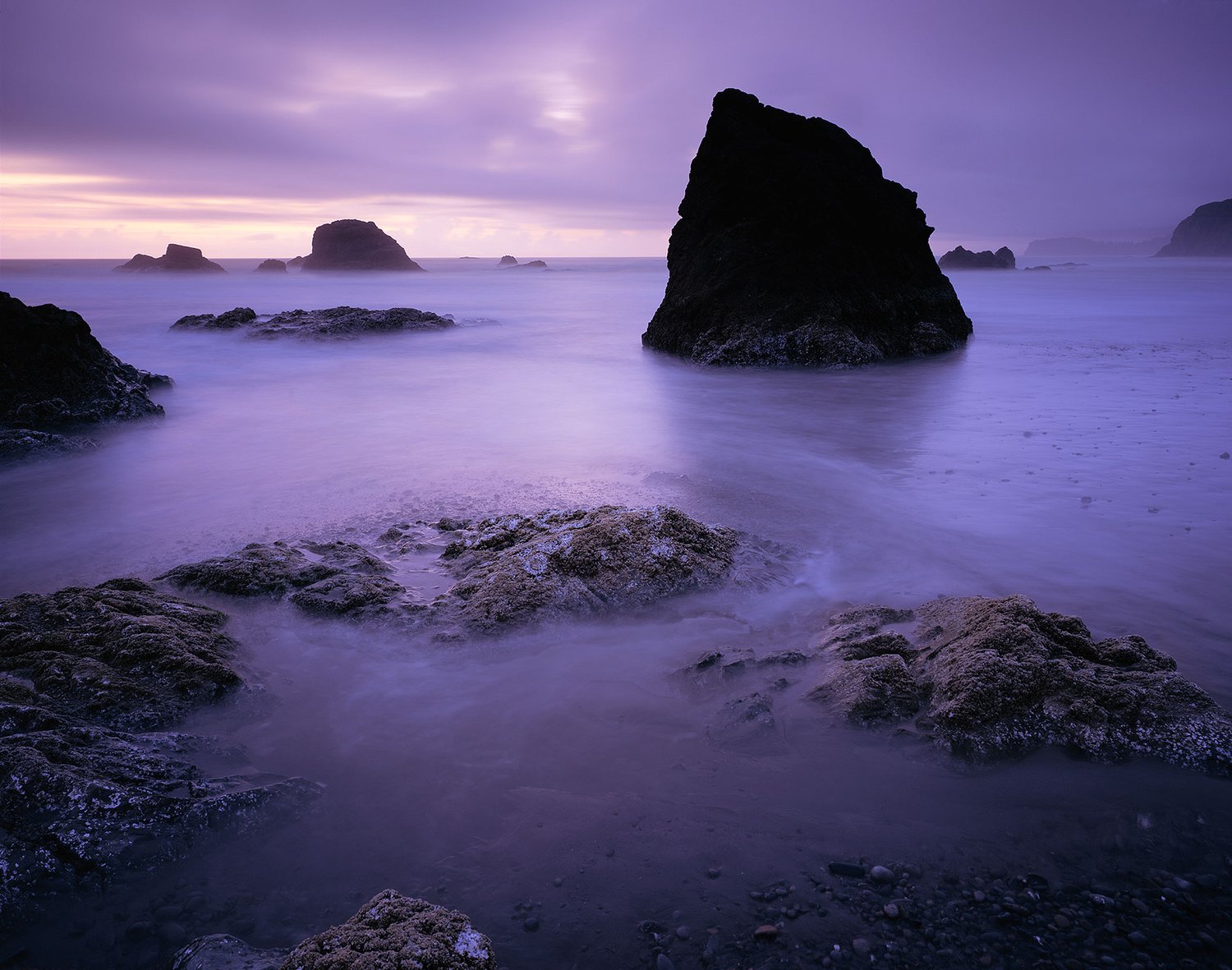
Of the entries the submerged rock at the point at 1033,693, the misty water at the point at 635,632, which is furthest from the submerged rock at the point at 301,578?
the submerged rock at the point at 1033,693

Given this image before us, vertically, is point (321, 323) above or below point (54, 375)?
above

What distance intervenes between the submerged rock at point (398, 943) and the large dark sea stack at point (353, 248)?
11476cm

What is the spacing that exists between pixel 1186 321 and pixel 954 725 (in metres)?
25.1

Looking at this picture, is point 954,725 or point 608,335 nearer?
point 954,725

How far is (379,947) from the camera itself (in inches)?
76.7

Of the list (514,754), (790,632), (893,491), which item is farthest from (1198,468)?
(514,754)

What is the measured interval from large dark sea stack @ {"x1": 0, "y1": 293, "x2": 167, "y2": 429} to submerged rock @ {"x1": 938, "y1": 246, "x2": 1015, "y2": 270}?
95.6m

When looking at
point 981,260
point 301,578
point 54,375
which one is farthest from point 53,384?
point 981,260

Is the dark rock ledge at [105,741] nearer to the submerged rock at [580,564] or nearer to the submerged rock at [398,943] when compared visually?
the submerged rock at [398,943]

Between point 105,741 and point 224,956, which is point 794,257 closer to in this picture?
point 105,741

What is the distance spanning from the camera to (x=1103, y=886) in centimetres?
234

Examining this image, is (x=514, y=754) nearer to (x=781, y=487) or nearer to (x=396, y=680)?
(x=396, y=680)

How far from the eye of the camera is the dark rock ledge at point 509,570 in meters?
4.22

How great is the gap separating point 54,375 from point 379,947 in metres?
10.2
